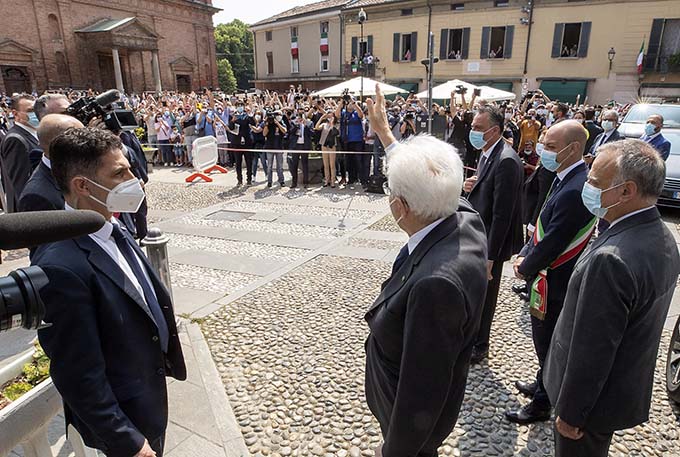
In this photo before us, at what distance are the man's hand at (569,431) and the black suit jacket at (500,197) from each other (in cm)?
177

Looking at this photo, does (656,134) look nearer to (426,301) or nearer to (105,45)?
(426,301)

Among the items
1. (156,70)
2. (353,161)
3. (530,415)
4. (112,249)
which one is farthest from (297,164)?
(156,70)

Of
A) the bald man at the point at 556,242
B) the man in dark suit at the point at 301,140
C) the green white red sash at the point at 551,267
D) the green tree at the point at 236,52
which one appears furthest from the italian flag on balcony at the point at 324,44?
the green white red sash at the point at 551,267

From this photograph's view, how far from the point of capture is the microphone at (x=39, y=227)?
0.72m

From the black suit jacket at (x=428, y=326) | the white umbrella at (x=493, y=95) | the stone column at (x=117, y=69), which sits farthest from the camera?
the stone column at (x=117, y=69)

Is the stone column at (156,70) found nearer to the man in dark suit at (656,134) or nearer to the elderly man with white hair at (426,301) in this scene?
the man in dark suit at (656,134)

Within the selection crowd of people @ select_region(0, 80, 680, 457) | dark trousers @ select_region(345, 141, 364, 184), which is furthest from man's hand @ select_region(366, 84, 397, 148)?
dark trousers @ select_region(345, 141, 364, 184)

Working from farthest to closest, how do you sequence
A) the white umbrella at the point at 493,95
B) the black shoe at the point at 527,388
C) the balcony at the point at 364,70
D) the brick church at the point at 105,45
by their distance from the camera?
1. the balcony at the point at 364,70
2. the brick church at the point at 105,45
3. the white umbrella at the point at 493,95
4. the black shoe at the point at 527,388

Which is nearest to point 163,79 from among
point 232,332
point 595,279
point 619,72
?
point 619,72

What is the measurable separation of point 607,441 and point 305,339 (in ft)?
9.04

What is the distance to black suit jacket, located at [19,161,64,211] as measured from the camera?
2.96 meters

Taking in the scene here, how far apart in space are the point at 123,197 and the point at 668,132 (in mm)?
12187

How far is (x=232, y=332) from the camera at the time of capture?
14.7ft

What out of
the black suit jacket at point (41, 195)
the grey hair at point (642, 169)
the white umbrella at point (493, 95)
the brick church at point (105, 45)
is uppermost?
the brick church at point (105, 45)
